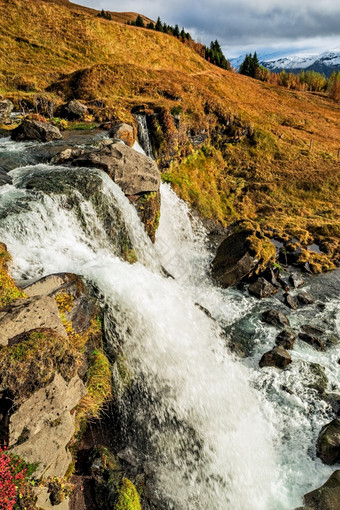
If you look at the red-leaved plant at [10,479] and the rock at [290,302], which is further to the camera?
the rock at [290,302]

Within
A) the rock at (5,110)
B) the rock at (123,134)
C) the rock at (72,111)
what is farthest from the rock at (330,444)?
the rock at (72,111)

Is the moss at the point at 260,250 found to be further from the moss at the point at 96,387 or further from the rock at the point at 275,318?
the moss at the point at 96,387

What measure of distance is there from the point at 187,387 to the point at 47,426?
5.27 m

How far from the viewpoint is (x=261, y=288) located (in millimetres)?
19766

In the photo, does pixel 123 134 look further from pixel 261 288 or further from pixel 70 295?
pixel 70 295

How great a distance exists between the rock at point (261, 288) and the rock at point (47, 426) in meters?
14.9

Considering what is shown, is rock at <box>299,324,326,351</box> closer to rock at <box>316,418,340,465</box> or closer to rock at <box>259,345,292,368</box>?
rock at <box>259,345,292,368</box>

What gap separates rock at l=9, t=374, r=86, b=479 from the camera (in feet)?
18.9

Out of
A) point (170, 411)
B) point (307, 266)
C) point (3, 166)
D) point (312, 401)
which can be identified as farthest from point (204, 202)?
point (170, 411)

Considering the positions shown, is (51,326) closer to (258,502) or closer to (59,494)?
(59,494)

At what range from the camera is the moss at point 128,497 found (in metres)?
7.12

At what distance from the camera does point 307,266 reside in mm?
24422

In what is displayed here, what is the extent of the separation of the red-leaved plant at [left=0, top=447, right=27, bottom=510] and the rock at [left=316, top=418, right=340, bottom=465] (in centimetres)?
950

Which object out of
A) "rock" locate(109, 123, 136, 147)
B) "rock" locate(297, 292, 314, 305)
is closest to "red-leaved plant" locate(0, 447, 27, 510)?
"rock" locate(297, 292, 314, 305)
